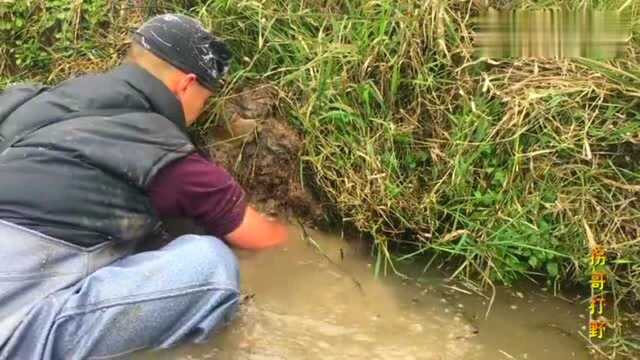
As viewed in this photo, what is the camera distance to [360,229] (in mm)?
2979

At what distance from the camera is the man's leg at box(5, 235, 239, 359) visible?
231cm

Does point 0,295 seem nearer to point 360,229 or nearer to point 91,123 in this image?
point 91,123

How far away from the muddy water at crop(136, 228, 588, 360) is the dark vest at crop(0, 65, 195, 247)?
0.46m

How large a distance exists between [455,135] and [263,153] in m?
0.77

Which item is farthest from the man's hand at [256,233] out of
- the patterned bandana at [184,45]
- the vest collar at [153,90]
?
the patterned bandana at [184,45]

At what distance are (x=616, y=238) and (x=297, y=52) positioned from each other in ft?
4.73

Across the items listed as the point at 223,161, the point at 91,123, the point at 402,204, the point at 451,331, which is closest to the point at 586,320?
the point at 451,331

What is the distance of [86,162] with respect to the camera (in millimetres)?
2381

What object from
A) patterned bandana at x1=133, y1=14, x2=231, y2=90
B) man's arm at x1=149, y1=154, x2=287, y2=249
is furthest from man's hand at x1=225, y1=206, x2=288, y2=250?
patterned bandana at x1=133, y1=14, x2=231, y2=90

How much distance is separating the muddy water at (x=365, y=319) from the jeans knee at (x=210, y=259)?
0.76 ft

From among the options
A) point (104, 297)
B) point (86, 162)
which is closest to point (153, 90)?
Result: point (86, 162)

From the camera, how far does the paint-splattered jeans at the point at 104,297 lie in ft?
7.54

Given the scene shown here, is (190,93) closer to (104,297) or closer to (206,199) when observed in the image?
→ (206,199)

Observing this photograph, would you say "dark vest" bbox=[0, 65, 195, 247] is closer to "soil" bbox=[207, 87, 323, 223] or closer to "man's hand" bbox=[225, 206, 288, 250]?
"man's hand" bbox=[225, 206, 288, 250]
